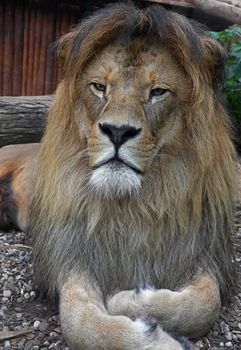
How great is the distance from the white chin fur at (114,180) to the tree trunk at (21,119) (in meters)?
1.87

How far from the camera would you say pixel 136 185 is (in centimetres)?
260

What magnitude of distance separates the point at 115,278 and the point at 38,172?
1.73 ft

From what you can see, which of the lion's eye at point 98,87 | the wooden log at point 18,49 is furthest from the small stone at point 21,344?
the wooden log at point 18,49

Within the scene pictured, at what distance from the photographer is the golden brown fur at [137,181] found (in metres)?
2.60

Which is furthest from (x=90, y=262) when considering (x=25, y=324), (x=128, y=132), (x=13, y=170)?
(x=13, y=170)

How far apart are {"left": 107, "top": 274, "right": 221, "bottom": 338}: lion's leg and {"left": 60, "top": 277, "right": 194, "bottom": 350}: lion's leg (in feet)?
0.26

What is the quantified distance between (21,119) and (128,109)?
79.7 inches

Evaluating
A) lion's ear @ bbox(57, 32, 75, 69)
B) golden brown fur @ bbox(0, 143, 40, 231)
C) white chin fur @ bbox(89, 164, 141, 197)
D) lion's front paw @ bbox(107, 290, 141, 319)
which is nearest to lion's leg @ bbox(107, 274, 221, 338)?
lion's front paw @ bbox(107, 290, 141, 319)

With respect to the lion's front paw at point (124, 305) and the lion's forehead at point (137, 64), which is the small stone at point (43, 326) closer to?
the lion's front paw at point (124, 305)

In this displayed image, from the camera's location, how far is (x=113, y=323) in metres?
2.48

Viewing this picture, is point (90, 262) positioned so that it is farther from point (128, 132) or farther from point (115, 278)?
point (128, 132)

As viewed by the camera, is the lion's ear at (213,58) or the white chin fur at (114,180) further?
the lion's ear at (213,58)

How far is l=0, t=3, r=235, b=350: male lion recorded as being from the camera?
255 centimetres

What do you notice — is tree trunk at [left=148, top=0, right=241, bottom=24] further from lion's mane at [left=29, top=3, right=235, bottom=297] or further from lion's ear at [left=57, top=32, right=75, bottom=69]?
lion's ear at [left=57, top=32, right=75, bottom=69]
